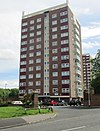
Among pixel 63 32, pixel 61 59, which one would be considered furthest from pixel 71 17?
pixel 61 59

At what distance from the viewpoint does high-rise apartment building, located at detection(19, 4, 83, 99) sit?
88.2 m

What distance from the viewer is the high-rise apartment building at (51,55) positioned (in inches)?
3474

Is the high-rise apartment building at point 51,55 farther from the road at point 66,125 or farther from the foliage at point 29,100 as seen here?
the road at point 66,125

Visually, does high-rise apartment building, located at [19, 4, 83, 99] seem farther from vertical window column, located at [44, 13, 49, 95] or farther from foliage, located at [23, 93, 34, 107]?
foliage, located at [23, 93, 34, 107]

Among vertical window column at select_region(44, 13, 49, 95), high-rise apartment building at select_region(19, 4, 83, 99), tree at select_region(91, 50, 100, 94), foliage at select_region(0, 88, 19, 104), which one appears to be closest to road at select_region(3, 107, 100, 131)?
foliage at select_region(0, 88, 19, 104)

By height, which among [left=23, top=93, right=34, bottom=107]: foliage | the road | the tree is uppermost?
the tree

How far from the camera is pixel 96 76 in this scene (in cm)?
6712

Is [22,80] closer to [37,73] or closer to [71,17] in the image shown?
[37,73]

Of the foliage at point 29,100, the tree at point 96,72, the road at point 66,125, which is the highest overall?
the tree at point 96,72

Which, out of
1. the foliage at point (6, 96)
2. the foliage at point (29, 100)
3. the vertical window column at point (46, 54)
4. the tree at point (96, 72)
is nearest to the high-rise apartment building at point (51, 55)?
the vertical window column at point (46, 54)

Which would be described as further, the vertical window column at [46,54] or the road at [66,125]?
the vertical window column at [46,54]

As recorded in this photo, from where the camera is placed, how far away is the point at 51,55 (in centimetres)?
9281

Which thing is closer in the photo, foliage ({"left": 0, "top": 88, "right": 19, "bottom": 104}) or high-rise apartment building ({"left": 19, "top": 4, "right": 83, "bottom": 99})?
foliage ({"left": 0, "top": 88, "right": 19, "bottom": 104})

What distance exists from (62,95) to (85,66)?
314 ft
